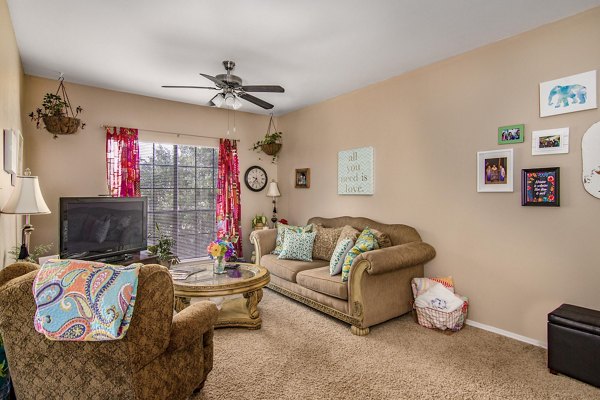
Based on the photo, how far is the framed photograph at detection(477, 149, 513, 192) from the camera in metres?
2.97

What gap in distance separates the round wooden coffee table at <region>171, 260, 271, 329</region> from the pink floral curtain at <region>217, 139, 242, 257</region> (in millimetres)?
1694

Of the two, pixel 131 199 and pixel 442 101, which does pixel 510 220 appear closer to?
pixel 442 101

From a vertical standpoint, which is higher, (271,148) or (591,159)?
(271,148)

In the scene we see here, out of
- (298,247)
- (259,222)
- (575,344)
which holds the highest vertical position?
(259,222)

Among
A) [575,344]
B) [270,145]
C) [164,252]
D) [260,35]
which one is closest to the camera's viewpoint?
[575,344]

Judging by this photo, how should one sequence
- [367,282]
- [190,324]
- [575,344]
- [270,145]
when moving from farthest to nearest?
[270,145] → [367,282] → [575,344] → [190,324]

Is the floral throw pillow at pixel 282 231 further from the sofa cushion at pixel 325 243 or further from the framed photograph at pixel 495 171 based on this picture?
the framed photograph at pixel 495 171

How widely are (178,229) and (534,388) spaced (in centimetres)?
461

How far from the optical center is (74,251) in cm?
356

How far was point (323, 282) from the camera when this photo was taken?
3.36 meters

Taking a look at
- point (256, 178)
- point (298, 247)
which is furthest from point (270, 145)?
point (298, 247)

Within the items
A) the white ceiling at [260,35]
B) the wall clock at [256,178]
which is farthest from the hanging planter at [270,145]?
the white ceiling at [260,35]

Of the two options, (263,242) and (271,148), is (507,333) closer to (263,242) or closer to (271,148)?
(263,242)

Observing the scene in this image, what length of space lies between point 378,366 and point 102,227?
11.0 feet
